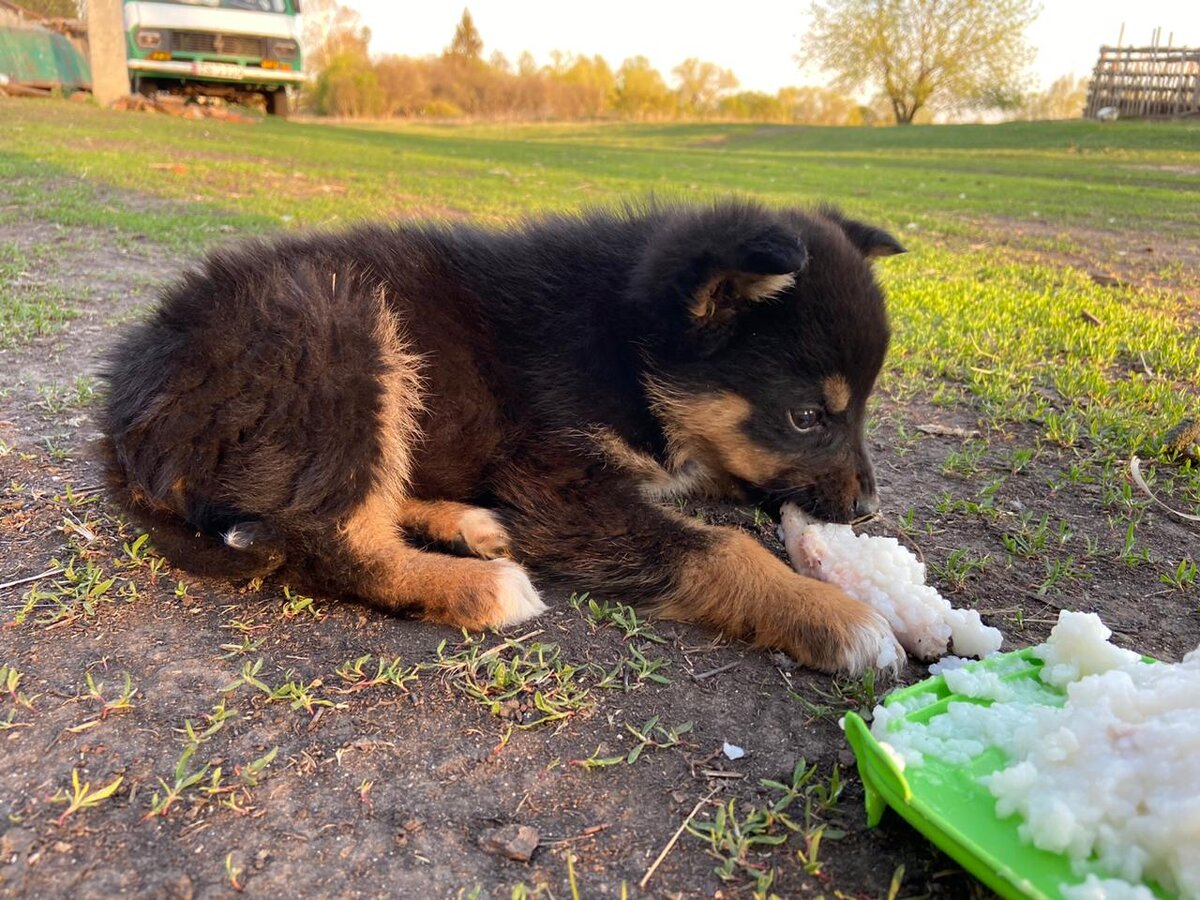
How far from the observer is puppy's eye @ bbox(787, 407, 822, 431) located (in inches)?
113

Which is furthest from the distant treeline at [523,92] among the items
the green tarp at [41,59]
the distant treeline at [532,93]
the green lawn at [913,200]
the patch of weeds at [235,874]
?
the patch of weeds at [235,874]

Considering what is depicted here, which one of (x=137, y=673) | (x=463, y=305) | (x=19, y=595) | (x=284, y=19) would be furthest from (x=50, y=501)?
(x=284, y=19)

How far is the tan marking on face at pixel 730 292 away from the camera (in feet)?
8.79

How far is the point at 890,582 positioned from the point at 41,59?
113ft

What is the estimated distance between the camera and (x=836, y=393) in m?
2.87

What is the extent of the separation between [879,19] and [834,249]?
5402cm

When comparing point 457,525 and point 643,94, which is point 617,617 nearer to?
point 457,525

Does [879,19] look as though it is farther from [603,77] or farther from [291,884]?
[291,884]

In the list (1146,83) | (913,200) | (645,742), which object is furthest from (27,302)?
(1146,83)

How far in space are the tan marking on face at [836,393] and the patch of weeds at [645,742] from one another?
1275 millimetres

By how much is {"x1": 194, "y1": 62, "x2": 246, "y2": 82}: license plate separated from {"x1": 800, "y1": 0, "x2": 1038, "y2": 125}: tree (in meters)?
37.5

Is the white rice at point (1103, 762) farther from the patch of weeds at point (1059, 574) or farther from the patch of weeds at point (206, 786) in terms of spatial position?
the patch of weeds at point (206, 786)

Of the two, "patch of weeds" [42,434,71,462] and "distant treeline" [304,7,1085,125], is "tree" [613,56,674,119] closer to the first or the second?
"distant treeline" [304,7,1085,125]

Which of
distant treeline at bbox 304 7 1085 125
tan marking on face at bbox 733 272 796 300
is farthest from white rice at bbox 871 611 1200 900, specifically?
distant treeline at bbox 304 7 1085 125
